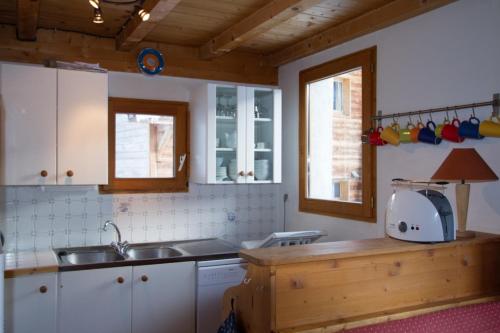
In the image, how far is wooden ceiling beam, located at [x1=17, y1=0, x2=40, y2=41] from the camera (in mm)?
2549

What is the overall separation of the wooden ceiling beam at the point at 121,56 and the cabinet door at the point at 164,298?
4.87ft

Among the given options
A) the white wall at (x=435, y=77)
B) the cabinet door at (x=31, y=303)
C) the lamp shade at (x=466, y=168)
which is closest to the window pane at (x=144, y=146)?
the cabinet door at (x=31, y=303)

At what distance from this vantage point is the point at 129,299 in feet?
10.1

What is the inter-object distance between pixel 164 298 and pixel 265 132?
1493 mm

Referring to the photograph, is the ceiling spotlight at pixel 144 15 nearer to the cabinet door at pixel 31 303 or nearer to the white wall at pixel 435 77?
the white wall at pixel 435 77

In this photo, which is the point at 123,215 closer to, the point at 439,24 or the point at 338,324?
the point at 338,324

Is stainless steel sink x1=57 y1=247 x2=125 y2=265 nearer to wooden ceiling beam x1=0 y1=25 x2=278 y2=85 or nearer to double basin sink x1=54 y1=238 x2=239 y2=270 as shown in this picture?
double basin sink x1=54 y1=238 x2=239 y2=270

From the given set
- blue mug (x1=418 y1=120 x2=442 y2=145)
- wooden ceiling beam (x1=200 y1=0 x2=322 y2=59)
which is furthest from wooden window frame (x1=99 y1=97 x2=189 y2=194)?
blue mug (x1=418 y1=120 x2=442 y2=145)

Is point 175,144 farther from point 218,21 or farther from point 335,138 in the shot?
point 335,138

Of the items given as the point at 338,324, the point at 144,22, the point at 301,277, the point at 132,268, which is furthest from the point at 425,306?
the point at 144,22

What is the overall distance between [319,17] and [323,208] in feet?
4.54

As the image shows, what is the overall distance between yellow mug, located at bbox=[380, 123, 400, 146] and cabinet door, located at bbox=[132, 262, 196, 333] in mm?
1520

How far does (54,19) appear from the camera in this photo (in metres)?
3.12

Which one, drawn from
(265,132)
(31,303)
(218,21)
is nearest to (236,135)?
(265,132)
